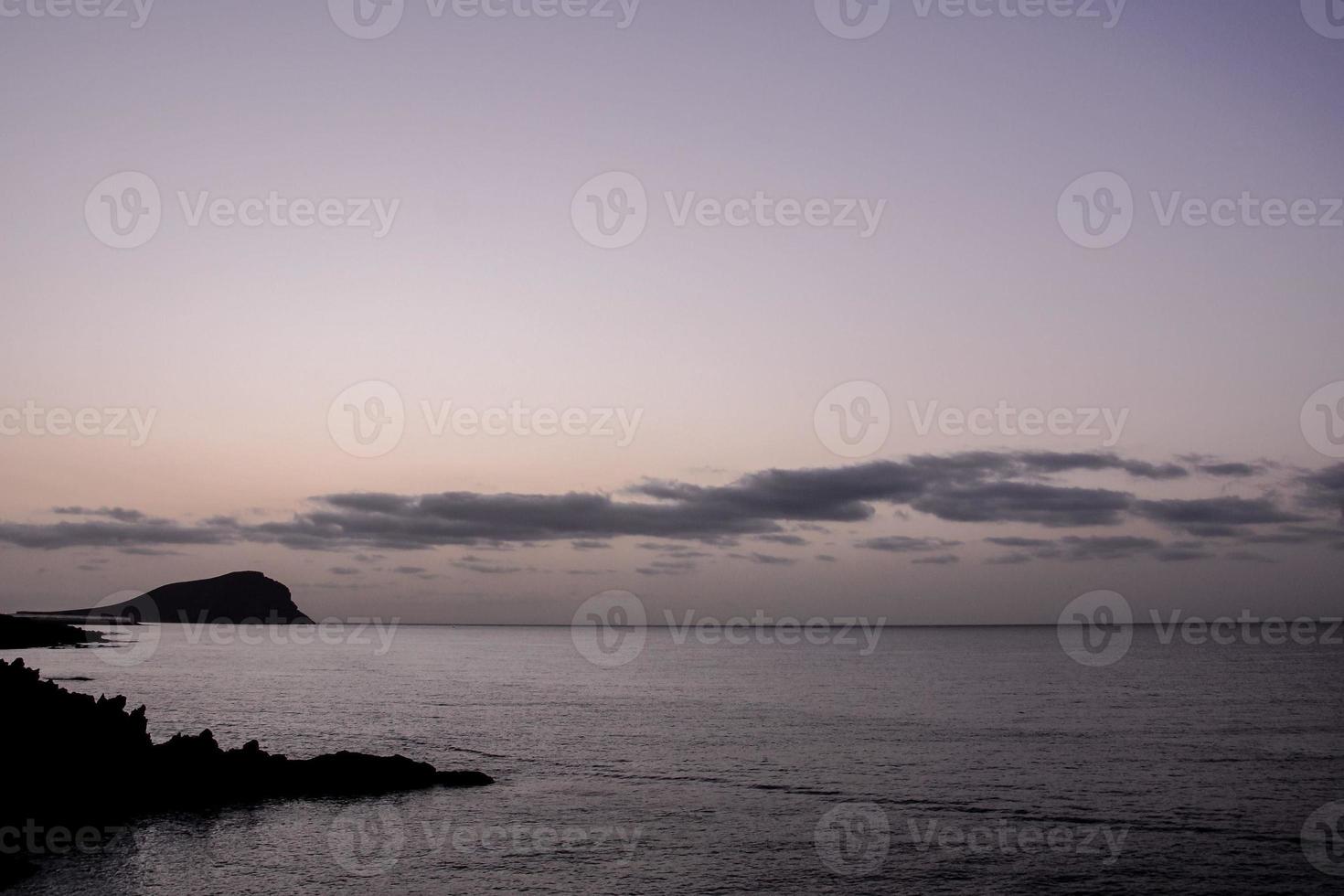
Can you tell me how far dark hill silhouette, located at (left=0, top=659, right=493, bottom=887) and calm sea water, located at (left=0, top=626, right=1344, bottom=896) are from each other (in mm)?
2752

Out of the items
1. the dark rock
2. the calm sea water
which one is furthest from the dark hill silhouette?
the dark rock

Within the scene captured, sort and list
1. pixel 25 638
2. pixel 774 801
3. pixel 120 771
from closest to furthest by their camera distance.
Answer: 1. pixel 120 771
2. pixel 774 801
3. pixel 25 638

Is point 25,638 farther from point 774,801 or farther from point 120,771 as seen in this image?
point 774,801

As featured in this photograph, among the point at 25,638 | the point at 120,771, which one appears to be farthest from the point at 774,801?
the point at 25,638

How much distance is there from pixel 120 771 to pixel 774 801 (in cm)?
3297

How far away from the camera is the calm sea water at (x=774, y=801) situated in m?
34.7

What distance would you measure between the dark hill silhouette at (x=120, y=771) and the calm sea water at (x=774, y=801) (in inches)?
108

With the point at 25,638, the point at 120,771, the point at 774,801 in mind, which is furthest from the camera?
the point at 25,638

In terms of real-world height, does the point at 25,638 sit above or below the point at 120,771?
below

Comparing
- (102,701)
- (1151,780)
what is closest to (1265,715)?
(1151,780)

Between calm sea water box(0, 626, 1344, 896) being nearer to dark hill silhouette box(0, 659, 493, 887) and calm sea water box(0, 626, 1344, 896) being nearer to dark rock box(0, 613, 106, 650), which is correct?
dark hill silhouette box(0, 659, 493, 887)

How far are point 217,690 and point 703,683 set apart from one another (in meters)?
61.6

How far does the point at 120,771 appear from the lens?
150 feet

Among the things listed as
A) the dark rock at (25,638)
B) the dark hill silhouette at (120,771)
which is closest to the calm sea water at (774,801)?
the dark hill silhouette at (120,771)
